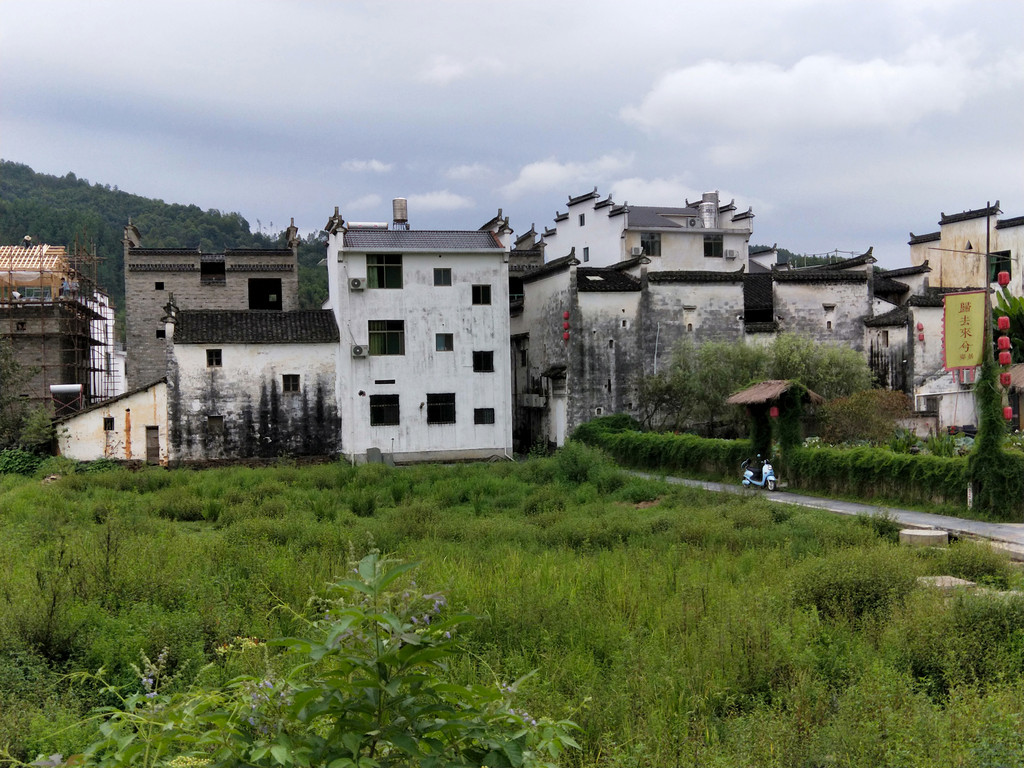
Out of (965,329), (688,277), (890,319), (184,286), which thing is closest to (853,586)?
(965,329)

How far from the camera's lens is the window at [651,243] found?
39.1m

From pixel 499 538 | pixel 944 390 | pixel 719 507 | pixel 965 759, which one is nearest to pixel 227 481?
pixel 499 538

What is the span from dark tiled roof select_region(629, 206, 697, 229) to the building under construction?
22.9 metres

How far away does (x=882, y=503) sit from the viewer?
1780 cm

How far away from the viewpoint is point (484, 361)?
30109 mm

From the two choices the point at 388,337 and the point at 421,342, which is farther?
the point at 421,342

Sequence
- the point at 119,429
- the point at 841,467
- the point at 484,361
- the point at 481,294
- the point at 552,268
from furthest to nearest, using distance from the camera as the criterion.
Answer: the point at 552,268, the point at 481,294, the point at 484,361, the point at 119,429, the point at 841,467

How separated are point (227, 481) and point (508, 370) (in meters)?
11.2

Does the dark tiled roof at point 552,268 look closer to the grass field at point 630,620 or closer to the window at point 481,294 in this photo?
the window at point 481,294

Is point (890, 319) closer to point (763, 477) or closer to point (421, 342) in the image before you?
point (763, 477)

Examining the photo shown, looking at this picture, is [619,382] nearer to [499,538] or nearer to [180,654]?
[499,538]

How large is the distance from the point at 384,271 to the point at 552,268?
625cm

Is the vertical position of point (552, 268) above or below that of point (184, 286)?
above

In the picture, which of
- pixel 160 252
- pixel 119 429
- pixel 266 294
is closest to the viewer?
pixel 119 429
